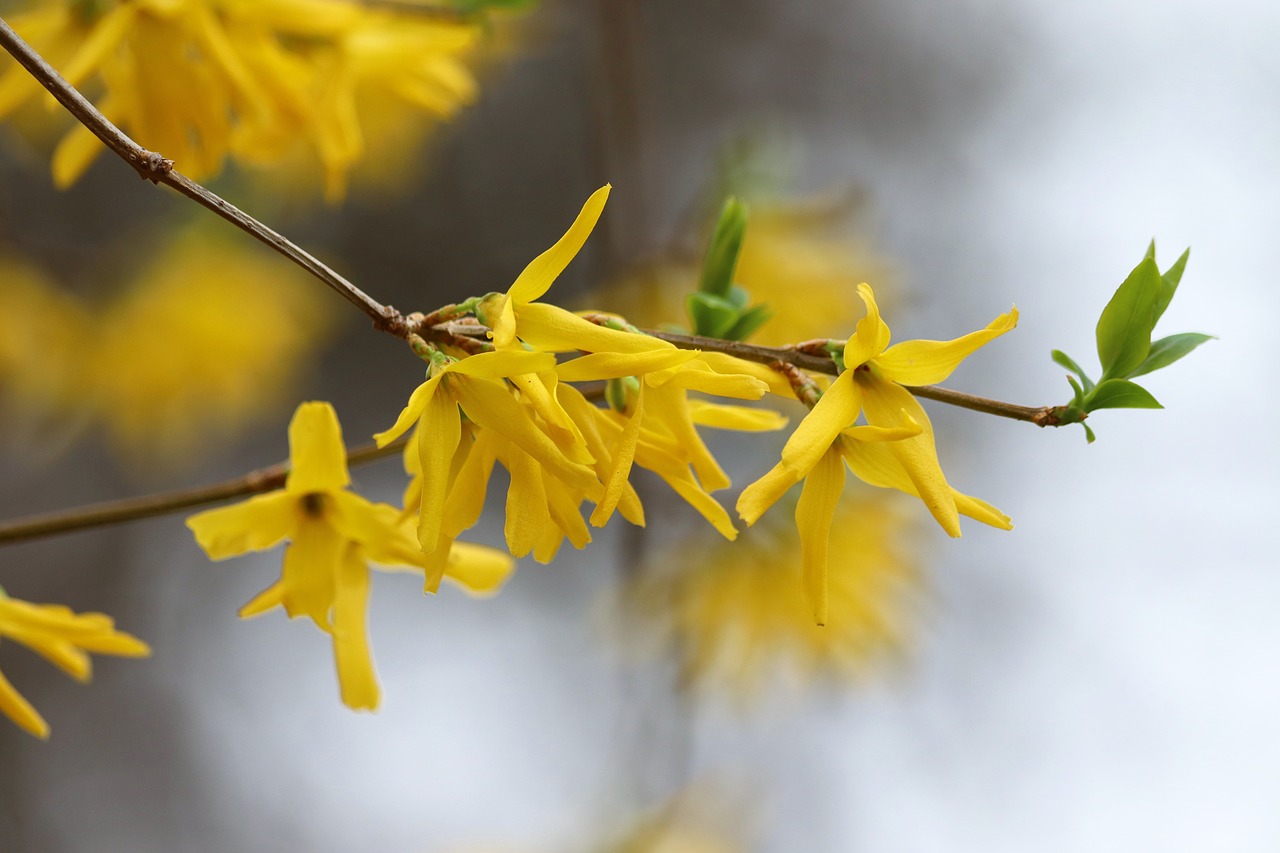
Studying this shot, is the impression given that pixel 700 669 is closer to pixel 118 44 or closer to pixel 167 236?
pixel 118 44

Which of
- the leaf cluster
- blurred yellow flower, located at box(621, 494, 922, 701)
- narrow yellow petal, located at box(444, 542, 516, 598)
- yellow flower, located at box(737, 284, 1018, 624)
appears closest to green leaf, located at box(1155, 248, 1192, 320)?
the leaf cluster

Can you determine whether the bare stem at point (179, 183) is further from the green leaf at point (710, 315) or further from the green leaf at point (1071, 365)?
the green leaf at point (1071, 365)

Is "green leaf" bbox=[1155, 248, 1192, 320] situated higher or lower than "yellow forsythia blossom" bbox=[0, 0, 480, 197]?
lower

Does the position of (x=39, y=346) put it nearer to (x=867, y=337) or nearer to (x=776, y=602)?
(x=776, y=602)

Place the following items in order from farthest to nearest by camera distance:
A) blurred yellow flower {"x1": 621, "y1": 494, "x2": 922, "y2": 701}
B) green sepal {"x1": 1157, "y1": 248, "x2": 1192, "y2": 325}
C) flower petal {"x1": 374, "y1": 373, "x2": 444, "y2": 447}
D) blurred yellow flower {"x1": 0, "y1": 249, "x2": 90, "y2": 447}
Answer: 1. blurred yellow flower {"x1": 0, "y1": 249, "x2": 90, "y2": 447}
2. blurred yellow flower {"x1": 621, "y1": 494, "x2": 922, "y2": 701}
3. green sepal {"x1": 1157, "y1": 248, "x2": 1192, "y2": 325}
4. flower petal {"x1": 374, "y1": 373, "x2": 444, "y2": 447}

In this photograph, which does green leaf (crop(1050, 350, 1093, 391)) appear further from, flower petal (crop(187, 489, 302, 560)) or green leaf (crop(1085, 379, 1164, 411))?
flower petal (crop(187, 489, 302, 560))

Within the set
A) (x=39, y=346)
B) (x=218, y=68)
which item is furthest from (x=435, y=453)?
(x=39, y=346)
